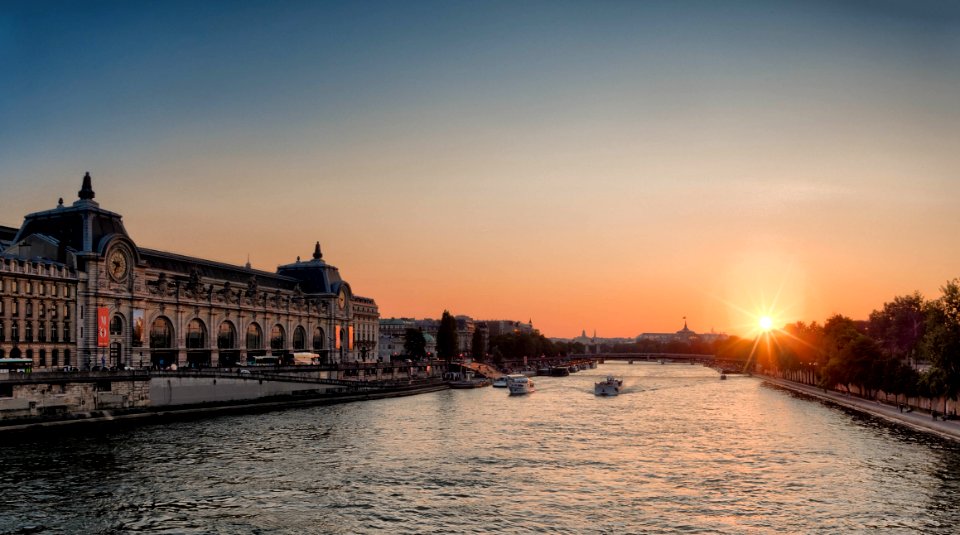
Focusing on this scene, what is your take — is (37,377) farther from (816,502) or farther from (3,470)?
(816,502)

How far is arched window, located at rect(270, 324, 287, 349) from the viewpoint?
151625 mm

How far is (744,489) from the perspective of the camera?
51.1 metres

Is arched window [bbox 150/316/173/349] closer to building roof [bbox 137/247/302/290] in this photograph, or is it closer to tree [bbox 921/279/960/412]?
building roof [bbox 137/247/302/290]

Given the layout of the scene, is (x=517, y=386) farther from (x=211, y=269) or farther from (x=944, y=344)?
(x=944, y=344)

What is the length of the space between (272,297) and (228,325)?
16713mm

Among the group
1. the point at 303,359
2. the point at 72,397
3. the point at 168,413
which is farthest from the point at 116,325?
the point at 303,359

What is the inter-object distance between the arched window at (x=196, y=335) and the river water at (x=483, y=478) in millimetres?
39642

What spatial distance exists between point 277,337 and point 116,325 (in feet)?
156

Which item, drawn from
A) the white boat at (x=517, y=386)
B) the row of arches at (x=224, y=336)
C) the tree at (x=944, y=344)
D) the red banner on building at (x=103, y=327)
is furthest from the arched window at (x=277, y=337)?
the tree at (x=944, y=344)

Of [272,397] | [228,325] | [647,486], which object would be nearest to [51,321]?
[272,397]

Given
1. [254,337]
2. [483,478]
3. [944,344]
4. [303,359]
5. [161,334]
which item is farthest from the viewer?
[303,359]

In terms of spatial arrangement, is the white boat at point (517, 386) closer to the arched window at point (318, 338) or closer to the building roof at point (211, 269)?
the arched window at point (318, 338)

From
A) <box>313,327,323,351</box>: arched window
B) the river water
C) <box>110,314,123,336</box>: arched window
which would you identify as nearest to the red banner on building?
<box>110,314,123,336</box>: arched window

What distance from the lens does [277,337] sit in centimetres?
15375
